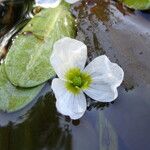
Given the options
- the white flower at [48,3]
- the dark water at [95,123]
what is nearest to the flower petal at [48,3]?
the white flower at [48,3]

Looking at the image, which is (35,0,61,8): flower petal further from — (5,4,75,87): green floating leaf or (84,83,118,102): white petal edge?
(84,83,118,102): white petal edge

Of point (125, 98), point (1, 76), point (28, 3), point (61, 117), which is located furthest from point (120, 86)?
point (28, 3)

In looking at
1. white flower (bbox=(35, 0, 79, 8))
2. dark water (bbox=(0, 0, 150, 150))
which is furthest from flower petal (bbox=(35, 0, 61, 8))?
dark water (bbox=(0, 0, 150, 150))

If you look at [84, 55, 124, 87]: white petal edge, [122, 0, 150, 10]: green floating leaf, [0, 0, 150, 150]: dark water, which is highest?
[84, 55, 124, 87]: white petal edge

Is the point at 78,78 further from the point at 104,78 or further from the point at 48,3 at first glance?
the point at 48,3

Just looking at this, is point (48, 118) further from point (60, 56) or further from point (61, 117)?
point (60, 56)

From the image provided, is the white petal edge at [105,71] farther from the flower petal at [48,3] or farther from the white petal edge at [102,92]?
the flower petal at [48,3]
